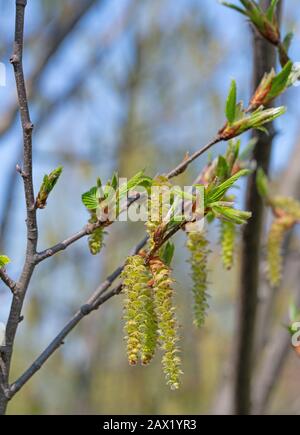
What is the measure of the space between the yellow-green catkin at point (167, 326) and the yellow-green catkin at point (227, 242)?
327mm

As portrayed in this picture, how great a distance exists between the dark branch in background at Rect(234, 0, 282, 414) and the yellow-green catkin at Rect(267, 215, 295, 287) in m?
0.04

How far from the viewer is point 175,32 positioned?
194 inches

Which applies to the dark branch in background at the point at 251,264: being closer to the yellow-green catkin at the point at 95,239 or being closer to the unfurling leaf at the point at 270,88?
the unfurling leaf at the point at 270,88

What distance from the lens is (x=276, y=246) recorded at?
1271mm

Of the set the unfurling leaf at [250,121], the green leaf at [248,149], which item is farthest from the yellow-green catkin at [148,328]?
the green leaf at [248,149]

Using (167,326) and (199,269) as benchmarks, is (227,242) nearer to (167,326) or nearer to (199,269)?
(199,269)

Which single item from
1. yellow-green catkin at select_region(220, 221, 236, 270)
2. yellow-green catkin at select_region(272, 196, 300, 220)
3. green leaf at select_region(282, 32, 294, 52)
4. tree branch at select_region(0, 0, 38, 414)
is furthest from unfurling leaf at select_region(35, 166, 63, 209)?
yellow-green catkin at select_region(272, 196, 300, 220)

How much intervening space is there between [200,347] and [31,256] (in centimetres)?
402

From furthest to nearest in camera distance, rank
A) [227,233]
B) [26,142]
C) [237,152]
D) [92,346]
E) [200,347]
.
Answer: [200,347] → [92,346] → [227,233] → [237,152] → [26,142]

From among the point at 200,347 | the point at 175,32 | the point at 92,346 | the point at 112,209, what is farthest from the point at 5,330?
the point at 175,32

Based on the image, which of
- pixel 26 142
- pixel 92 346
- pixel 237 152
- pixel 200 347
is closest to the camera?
pixel 26 142

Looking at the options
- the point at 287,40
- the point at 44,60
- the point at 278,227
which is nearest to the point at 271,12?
the point at 287,40

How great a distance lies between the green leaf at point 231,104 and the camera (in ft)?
2.88

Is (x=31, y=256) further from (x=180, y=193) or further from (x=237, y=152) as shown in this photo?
(x=237, y=152)
